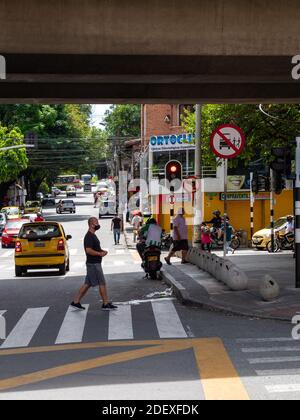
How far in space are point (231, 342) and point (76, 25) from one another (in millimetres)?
6006

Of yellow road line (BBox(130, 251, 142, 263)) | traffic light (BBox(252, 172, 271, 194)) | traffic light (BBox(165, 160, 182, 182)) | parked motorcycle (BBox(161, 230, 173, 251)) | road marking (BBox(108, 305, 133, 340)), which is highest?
traffic light (BBox(165, 160, 182, 182))

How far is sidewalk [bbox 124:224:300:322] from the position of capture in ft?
46.1

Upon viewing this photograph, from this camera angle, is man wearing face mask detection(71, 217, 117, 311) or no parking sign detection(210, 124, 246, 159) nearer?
man wearing face mask detection(71, 217, 117, 311)

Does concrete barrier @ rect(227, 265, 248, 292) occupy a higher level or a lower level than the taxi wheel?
higher

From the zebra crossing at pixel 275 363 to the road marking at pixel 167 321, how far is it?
1221 mm

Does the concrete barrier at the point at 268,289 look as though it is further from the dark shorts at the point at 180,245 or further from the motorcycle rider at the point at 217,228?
the motorcycle rider at the point at 217,228

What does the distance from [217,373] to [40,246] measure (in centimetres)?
1568

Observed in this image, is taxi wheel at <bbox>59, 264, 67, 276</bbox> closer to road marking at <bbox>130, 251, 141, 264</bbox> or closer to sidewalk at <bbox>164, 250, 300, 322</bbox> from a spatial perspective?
sidewalk at <bbox>164, 250, 300, 322</bbox>

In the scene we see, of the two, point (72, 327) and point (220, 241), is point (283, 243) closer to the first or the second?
point (220, 241)

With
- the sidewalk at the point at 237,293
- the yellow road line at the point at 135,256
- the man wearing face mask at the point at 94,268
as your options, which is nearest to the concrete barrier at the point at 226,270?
the sidewalk at the point at 237,293

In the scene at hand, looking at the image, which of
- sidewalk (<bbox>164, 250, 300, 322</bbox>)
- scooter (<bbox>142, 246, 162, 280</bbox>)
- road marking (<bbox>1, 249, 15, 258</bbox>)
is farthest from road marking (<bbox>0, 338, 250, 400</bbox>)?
road marking (<bbox>1, 249, 15, 258</bbox>)

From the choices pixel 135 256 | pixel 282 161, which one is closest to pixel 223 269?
pixel 282 161

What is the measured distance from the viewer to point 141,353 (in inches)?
417

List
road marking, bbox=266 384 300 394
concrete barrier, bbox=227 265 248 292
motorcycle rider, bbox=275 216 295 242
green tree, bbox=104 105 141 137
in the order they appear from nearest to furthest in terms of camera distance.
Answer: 1. road marking, bbox=266 384 300 394
2. concrete barrier, bbox=227 265 248 292
3. motorcycle rider, bbox=275 216 295 242
4. green tree, bbox=104 105 141 137
